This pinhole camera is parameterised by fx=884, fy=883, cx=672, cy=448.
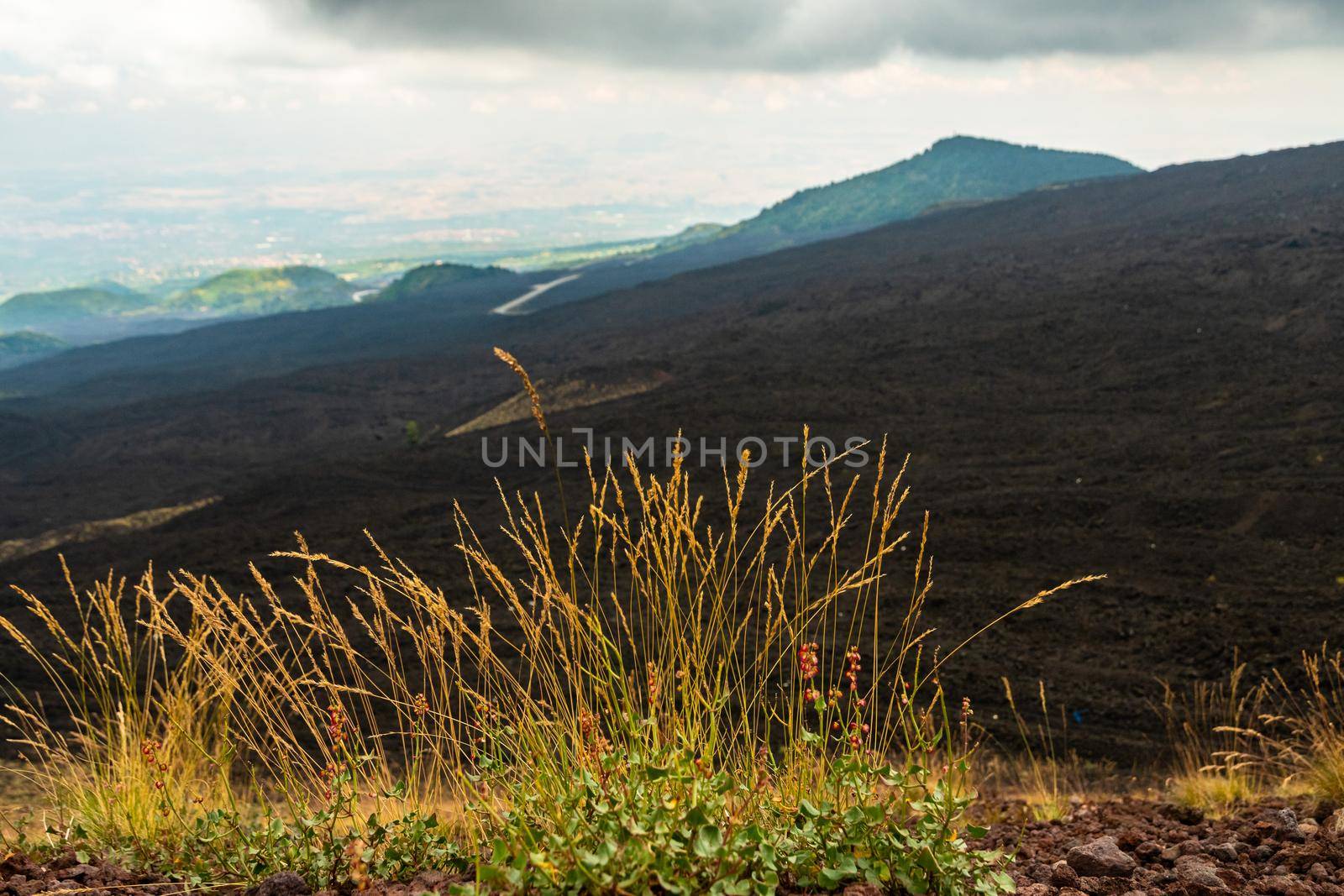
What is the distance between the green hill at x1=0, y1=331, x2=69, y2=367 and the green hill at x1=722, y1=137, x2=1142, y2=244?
229 feet

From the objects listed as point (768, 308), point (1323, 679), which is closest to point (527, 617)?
point (1323, 679)

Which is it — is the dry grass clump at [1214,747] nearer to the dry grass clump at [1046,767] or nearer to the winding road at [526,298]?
the dry grass clump at [1046,767]

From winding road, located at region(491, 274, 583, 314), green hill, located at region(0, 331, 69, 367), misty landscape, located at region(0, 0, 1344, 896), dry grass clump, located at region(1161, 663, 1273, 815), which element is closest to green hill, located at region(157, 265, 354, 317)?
green hill, located at region(0, 331, 69, 367)

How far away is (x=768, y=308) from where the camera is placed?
36.8m

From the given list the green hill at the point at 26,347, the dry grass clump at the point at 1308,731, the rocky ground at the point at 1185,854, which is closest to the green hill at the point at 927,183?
the green hill at the point at 26,347

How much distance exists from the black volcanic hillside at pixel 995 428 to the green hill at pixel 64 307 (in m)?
105

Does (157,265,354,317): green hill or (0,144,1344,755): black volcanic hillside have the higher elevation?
(157,265,354,317): green hill

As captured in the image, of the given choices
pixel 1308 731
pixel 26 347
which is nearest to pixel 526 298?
pixel 26 347

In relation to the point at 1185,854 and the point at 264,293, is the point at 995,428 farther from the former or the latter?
the point at 264,293

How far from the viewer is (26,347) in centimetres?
8206

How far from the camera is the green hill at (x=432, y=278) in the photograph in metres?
82.7

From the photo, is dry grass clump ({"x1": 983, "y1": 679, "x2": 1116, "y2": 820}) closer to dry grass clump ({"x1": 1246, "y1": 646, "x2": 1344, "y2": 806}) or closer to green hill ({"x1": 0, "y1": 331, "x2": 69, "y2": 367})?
dry grass clump ({"x1": 1246, "y1": 646, "x2": 1344, "y2": 806})

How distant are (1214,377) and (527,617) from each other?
20.1m

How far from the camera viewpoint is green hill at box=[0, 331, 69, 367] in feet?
258
